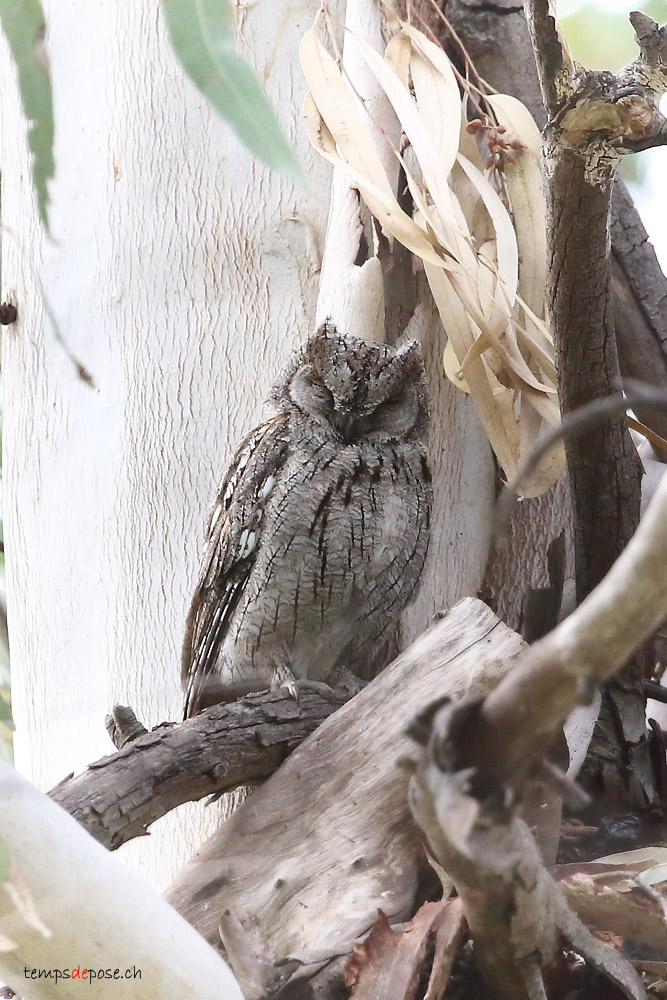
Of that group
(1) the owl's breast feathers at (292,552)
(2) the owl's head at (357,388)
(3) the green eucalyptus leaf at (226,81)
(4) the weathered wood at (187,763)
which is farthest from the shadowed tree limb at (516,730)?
(2) the owl's head at (357,388)

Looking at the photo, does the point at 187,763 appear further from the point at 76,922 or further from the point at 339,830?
the point at 76,922

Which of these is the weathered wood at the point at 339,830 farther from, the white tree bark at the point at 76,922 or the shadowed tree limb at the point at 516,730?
the shadowed tree limb at the point at 516,730

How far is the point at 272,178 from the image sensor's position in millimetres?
2014

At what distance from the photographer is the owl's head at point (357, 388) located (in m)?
1.80

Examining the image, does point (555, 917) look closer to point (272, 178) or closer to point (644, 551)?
point (644, 551)

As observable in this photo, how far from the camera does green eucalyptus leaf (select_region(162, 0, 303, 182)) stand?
0.71 metres

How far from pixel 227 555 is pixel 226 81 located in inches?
46.5

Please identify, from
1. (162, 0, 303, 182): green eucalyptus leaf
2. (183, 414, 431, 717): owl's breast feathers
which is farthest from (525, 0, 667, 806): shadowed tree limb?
(162, 0, 303, 182): green eucalyptus leaf

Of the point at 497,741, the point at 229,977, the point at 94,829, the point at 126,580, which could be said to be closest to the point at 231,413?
the point at 126,580

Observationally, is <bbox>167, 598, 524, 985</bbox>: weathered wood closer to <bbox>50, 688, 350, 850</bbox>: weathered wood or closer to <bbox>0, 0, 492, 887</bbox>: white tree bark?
<bbox>50, 688, 350, 850</bbox>: weathered wood

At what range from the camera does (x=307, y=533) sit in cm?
180

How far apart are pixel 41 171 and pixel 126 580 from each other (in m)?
1.28

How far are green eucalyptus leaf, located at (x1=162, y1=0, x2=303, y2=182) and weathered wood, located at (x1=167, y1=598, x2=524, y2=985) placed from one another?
0.79m

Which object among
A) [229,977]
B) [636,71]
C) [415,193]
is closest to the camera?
[229,977]
